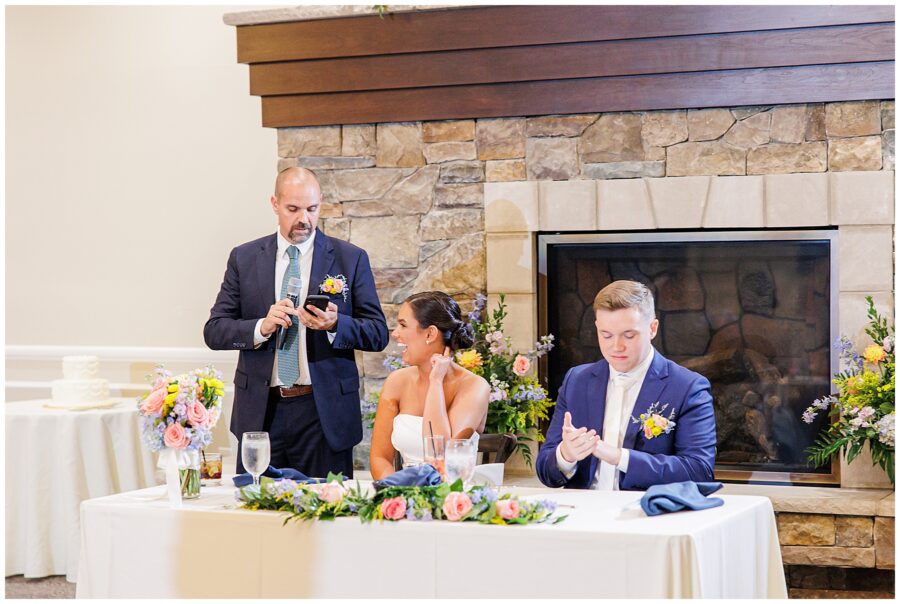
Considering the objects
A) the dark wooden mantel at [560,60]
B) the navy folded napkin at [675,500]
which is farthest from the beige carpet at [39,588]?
the navy folded napkin at [675,500]

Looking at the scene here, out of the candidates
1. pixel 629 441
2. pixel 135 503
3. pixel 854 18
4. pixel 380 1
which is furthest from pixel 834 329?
pixel 135 503

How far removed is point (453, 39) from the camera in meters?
4.74

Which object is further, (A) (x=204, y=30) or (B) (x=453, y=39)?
(A) (x=204, y=30)

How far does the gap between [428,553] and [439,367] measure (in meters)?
1.02

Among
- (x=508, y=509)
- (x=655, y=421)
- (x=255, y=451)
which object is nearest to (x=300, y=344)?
(x=255, y=451)

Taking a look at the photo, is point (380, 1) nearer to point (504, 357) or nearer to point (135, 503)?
point (504, 357)

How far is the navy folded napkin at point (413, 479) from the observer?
267 cm

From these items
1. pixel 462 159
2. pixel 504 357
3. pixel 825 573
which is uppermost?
pixel 462 159

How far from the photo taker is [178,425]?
2.88 meters

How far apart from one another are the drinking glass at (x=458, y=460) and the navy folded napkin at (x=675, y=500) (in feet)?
1.34

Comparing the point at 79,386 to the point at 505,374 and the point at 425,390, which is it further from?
the point at 425,390

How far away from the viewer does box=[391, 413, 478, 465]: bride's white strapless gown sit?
11.4 feet

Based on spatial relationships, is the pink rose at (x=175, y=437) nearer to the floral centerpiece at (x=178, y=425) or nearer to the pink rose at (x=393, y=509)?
the floral centerpiece at (x=178, y=425)

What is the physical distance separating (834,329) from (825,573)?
0.94 metres
